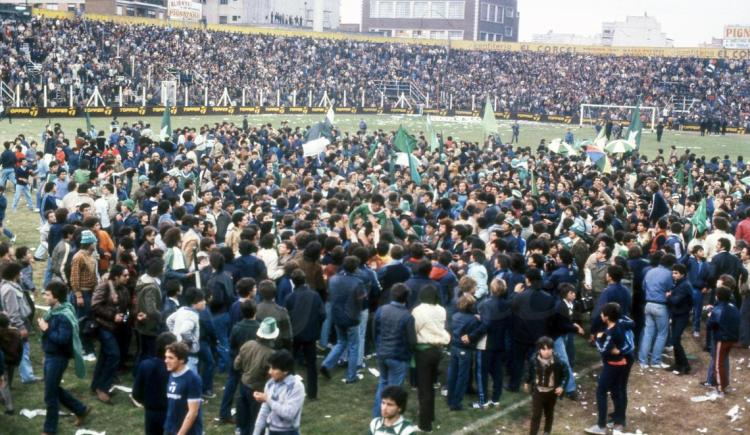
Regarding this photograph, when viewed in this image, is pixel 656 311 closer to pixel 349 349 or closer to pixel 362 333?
pixel 362 333

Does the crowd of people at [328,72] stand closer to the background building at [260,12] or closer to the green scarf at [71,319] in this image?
the background building at [260,12]

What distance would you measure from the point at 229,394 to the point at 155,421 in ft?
5.66

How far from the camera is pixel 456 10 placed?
114m

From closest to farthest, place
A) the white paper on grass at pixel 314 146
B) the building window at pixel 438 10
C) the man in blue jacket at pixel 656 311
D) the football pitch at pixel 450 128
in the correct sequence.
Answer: the man in blue jacket at pixel 656 311
the white paper on grass at pixel 314 146
the football pitch at pixel 450 128
the building window at pixel 438 10

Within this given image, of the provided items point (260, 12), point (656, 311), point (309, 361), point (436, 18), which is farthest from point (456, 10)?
point (309, 361)

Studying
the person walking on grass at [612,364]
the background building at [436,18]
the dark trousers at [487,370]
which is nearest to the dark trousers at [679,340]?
the person walking on grass at [612,364]

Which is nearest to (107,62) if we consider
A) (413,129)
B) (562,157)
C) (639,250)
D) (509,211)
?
(413,129)

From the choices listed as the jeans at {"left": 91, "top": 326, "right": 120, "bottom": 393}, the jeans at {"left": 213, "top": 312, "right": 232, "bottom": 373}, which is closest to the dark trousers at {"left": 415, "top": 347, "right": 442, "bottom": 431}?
the jeans at {"left": 213, "top": 312, "right": 232, "bottom": 373}

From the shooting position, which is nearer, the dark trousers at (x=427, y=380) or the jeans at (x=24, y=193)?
the dark trousers at (x=427, y=380)

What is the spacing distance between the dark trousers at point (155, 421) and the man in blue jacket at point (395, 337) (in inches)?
101

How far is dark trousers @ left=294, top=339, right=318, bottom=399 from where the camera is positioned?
34.2 ft

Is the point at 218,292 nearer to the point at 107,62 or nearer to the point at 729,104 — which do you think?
the point at 107,62

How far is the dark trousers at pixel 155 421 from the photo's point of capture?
7996 mm

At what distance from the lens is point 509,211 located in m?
15.4
